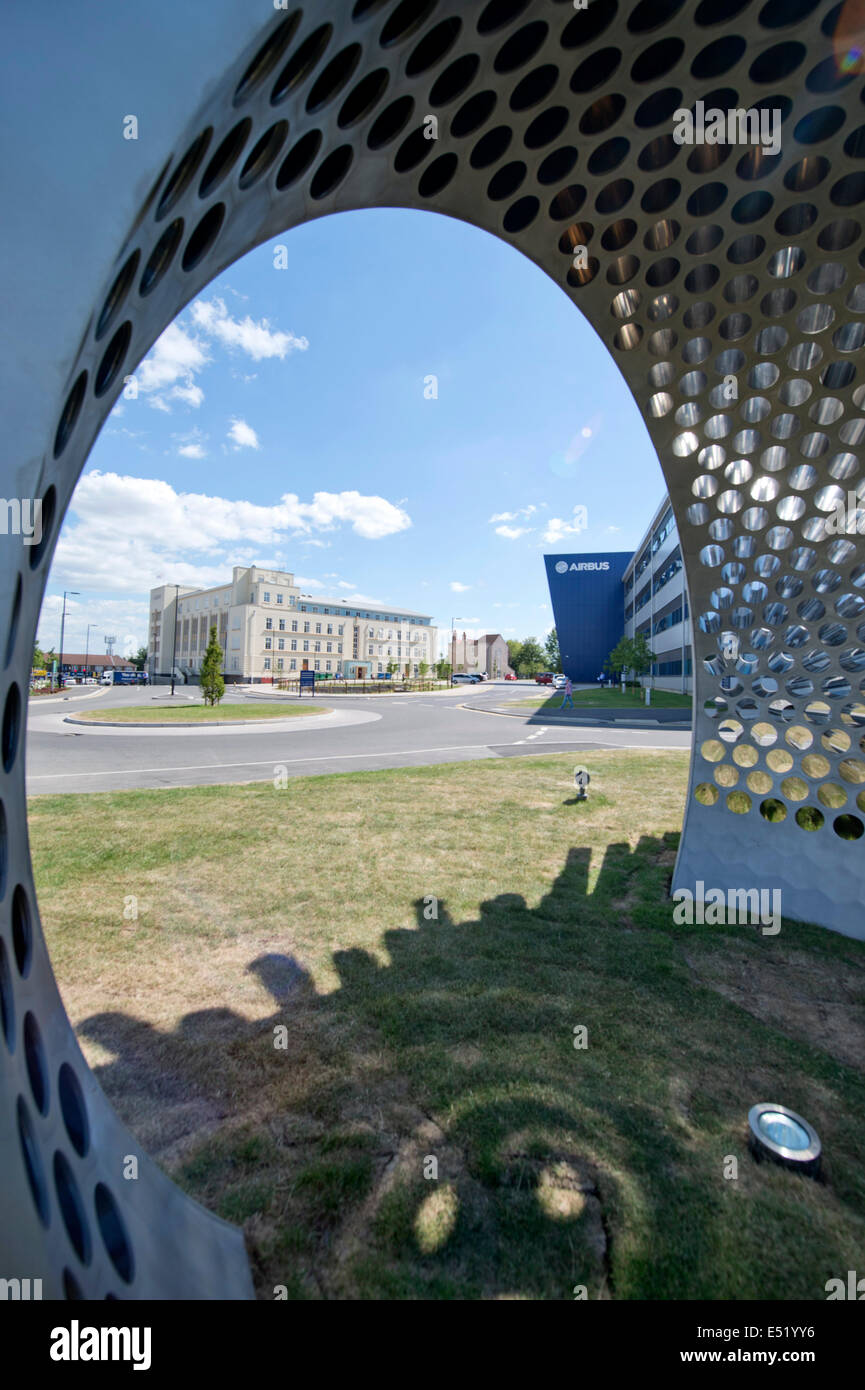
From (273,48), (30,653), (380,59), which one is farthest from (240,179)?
(30,653)

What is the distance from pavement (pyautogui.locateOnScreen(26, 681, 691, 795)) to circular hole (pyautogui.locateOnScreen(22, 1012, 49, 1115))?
9.73m

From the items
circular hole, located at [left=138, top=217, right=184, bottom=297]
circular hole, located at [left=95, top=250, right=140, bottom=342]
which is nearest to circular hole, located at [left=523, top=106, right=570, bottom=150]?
circular hole, located at [left=138, top=217, right=184, bottom=297]

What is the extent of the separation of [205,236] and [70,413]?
123cm

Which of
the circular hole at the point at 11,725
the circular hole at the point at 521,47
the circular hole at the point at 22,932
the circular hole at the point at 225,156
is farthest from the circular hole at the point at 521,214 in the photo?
the circular hole at the point at 22,932

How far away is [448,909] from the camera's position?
5.61 meters

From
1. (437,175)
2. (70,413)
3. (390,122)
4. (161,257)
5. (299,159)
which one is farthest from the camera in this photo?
(437,175)

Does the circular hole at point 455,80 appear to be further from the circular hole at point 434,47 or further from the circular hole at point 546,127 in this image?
the circular hole at point 546,127

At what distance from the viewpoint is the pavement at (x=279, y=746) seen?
12695mm

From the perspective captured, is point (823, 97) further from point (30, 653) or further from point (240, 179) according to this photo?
point (30, 653)

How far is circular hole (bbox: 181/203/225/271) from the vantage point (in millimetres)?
2146

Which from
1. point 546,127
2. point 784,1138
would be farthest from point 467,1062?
point 546,127

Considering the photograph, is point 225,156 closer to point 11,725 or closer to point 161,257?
point 161,257

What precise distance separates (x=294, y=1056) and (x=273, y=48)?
515cm

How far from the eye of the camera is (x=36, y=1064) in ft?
5.45
